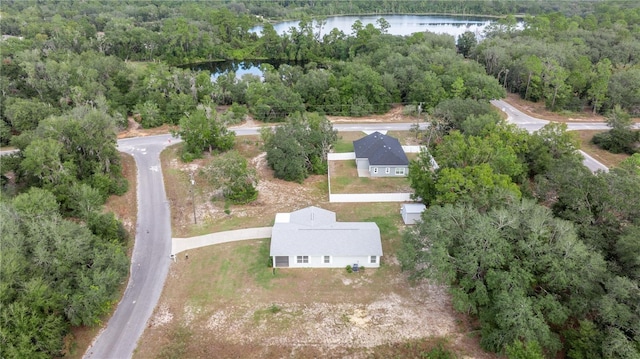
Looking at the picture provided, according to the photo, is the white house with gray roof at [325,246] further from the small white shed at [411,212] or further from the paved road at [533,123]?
the paved road at [533,123]

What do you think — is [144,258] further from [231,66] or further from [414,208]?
[231,66]

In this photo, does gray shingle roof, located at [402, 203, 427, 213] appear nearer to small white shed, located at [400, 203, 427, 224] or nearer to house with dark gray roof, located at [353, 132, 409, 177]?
small white shed, located at [400, 203, 427, 224]

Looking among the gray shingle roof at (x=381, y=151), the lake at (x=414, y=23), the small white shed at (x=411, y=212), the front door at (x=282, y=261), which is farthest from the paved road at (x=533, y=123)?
the lake at (x=414, y=23)

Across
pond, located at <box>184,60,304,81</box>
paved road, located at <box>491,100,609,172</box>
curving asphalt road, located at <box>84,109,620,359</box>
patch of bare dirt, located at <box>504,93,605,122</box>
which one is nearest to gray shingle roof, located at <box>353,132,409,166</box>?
curving asphalt road, located at <box>84,109,620,359</box>

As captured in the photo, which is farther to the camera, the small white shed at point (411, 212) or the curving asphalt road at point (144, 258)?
the small white shed at point (411, 212)

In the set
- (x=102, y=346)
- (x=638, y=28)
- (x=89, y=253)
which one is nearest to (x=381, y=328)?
(x=102, y=346)

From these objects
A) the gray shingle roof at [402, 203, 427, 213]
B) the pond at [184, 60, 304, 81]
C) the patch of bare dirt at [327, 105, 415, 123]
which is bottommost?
the gray shingle roof at [402, 203, 427, 213]

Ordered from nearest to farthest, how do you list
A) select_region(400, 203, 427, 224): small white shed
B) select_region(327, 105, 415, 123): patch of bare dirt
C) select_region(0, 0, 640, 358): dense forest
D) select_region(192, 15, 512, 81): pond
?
select_region(0, 0, 640, 358): dense forest → select_region(400, 203, 427, 224): small white shed → select_region(327, 105, 415, 123): patch of bare dirt → select_region(192, 15, 512, 81): pond
